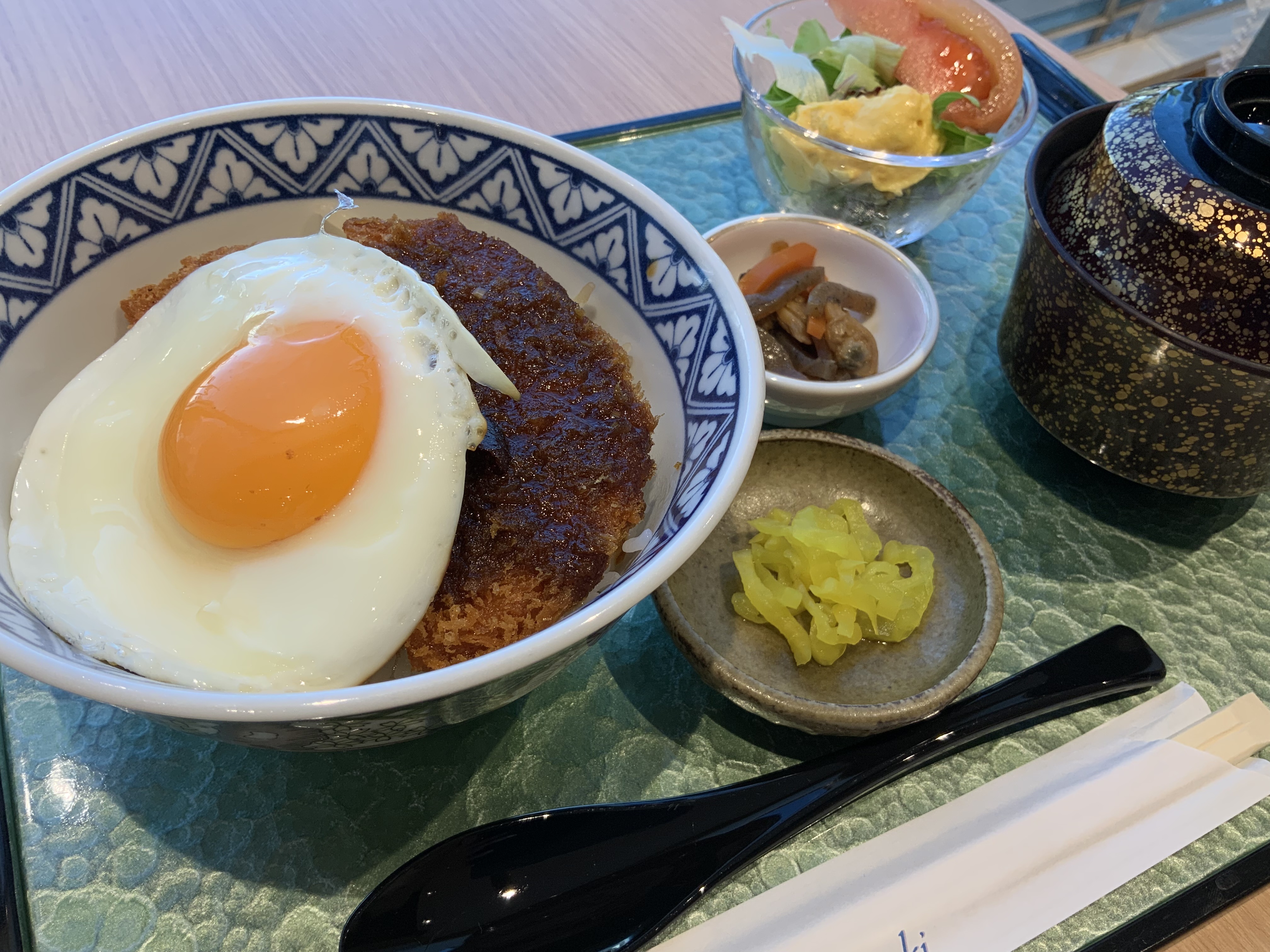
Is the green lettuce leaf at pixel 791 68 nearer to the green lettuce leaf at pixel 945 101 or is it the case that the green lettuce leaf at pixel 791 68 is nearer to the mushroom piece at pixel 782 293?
the green lettuce leaf at pixel 945 101

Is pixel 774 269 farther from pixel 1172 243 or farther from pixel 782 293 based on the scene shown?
pixel 1172 243

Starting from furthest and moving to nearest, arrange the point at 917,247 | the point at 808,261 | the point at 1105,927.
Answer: the point at 917,247 → the point at 808,261 → the point at 1105,927

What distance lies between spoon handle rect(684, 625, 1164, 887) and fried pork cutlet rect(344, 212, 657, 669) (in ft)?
1.19

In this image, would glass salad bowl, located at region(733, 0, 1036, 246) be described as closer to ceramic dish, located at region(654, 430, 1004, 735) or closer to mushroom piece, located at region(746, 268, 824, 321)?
mushroom piece, located at region(746, 268, 824, 321)

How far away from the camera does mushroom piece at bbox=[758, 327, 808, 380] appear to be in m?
1.68

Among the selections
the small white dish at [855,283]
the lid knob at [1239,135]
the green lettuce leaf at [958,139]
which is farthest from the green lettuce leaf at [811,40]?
the lid knob at [1239,135]

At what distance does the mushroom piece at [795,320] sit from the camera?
171cm

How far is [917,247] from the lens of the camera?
6.64 feet

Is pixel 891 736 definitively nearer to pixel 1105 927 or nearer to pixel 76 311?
pixel 1105 927

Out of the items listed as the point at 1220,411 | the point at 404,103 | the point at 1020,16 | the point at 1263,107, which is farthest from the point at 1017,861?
the point at 1020,16

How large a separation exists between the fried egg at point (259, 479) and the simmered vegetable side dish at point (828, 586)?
523 millimetres

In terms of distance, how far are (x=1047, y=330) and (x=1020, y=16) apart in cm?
384

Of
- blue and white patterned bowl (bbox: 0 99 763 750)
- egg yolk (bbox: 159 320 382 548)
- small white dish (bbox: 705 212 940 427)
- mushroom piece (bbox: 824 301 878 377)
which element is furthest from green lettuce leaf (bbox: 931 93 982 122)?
egg yolk (bbox: 159 320 382 548)

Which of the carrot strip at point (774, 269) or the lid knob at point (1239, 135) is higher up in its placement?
the lid knob at point (1239, 135)
